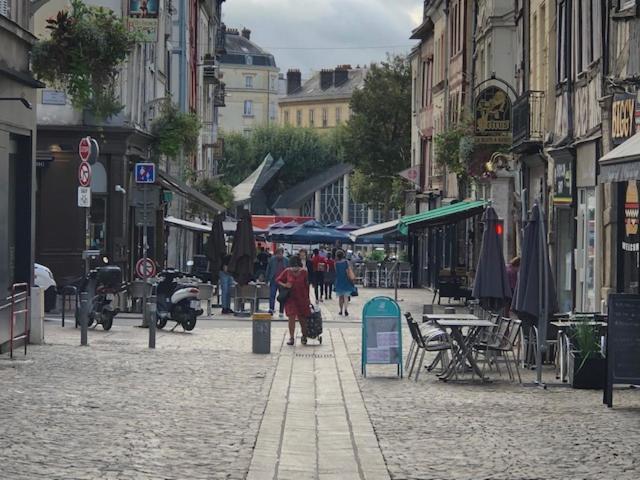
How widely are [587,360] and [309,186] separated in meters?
108

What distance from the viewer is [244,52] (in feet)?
539

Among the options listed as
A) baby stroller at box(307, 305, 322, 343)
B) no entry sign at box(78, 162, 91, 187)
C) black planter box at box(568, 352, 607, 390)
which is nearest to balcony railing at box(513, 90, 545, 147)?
baby stroller at box(307, 305, 322, 343)

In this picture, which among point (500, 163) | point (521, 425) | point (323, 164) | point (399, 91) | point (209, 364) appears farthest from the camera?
point (323, 164)

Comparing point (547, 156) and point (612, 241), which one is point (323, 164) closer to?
point (547, 156)

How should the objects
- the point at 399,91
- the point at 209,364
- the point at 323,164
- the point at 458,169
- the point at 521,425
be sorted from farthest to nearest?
the point at 323,164 < the point at 399,91 < the point at 458,169 < the point at 209,364 < the point at 521,425

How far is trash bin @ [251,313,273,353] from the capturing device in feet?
79.8

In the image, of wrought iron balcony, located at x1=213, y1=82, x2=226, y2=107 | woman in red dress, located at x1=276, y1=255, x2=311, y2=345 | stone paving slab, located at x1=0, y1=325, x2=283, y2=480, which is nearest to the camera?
stone paving slab, located at x1=0, y1=325, x2=283, y2=480

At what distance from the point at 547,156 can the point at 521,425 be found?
1932 centimetres

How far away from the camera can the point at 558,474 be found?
1169cm

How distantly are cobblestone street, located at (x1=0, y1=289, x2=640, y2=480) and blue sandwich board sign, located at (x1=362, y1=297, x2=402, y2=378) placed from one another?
0.85 feet

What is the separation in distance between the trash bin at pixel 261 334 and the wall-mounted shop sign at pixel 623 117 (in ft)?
19.8

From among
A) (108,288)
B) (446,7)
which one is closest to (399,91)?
(446,7)

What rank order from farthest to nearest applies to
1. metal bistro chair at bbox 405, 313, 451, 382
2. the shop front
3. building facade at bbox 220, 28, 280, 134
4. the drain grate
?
building facade at bbox 220, 28, 280, 134 → the drain grate → the shop front → metal bistro chair at bbox 405, 313, 451, 382

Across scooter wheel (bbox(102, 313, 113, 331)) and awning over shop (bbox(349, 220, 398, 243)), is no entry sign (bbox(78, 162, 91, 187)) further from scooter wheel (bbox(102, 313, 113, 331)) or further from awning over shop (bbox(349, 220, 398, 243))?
awning over shop (bbox(349, 220, 398, 243))
